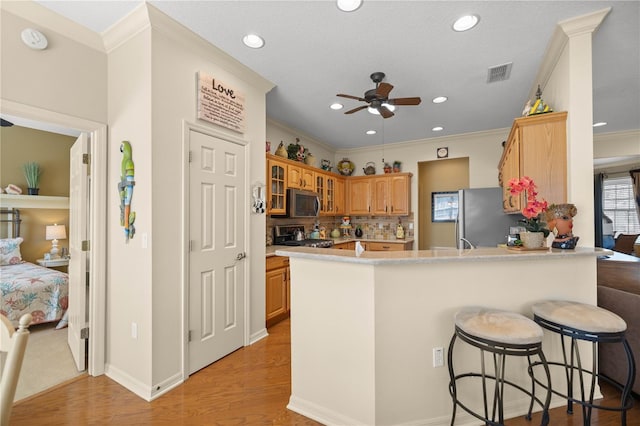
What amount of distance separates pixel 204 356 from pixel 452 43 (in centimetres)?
335

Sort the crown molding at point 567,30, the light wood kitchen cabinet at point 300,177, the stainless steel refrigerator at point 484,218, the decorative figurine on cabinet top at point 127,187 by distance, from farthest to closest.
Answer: the light wood kitchen cabinet at point 300,177, the stainless steel refrigerator at point 484,218, the decorative figurine on cabinet top at point 127,187, the crown molding at point 567,30

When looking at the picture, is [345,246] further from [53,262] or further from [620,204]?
[620,204]

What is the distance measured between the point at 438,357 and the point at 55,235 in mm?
5682

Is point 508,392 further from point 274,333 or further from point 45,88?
point 45,88

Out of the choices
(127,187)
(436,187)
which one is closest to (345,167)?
(436,187)

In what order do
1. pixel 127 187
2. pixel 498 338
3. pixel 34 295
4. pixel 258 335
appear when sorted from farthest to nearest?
pixel 34 295 → pixel 258 335 → pixel 127 187 → pixel 498 338

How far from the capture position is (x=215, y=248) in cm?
250

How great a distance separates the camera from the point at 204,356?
2.40m

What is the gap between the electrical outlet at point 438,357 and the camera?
1.69m

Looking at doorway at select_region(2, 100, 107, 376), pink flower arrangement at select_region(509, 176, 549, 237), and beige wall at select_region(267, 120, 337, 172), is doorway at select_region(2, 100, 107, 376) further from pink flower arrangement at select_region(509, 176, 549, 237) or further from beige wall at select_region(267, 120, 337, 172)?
pink flower arrangement at select_region(509, 176, 549, 237)

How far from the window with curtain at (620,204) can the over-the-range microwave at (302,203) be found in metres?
6.36

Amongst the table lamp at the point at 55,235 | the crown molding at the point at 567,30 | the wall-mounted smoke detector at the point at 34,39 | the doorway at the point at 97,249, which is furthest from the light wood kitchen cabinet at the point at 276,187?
the table lamp at the point at 55,235

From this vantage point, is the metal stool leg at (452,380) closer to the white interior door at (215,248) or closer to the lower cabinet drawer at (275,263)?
the white interior door at (215,248)

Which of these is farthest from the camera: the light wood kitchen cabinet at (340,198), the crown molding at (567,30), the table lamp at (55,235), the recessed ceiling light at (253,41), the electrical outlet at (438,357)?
the light wood kitchen cabinet at (340,198)
